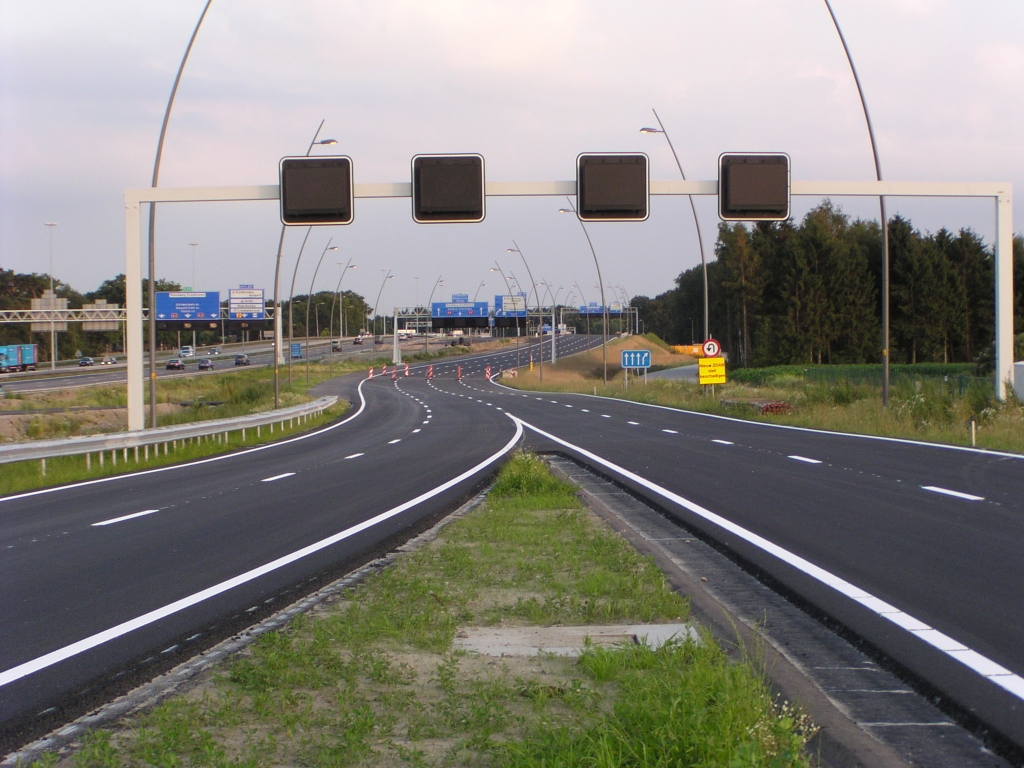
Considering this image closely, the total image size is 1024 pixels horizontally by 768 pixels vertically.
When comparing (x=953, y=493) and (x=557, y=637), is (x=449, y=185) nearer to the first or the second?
(x=953, y=493)

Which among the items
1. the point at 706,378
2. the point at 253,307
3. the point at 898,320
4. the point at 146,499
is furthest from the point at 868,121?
the point at 253,307

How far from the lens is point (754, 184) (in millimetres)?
20250

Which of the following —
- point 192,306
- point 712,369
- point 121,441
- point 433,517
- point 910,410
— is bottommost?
point 121,441

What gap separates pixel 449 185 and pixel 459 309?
11966 cm

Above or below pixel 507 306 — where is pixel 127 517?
below

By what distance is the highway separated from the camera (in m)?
6.09

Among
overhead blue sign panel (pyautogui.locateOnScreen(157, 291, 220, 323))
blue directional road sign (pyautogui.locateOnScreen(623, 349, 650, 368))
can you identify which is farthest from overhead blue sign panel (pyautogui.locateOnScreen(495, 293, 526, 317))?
blue directional road sign (pyautogui.locateOnScreen(623, 349, 650, 368))

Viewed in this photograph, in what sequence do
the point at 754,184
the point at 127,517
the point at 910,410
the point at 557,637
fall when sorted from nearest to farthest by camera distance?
the point at 557,637
the point at 127,517
the point at 754,184
the point at 910,410

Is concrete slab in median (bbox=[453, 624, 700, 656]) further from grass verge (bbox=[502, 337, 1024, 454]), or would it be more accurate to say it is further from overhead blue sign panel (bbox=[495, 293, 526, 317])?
overhead blue sign panel (bbox=[495, 293, 526, 317])

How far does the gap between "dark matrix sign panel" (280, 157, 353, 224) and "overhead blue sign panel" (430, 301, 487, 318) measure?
118 meters

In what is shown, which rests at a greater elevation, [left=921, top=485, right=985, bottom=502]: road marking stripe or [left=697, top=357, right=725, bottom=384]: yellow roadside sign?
[left=697, top=357, right=725, bottom=384]: yellow roadside sign

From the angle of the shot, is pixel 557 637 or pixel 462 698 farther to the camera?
pixel 557 637

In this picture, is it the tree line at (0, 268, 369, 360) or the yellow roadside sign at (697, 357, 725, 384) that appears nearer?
the yellow roadside sign at (697, 357, 725, 384)

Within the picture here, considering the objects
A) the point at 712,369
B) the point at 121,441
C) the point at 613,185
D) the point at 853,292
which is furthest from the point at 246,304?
the point at 613,185
